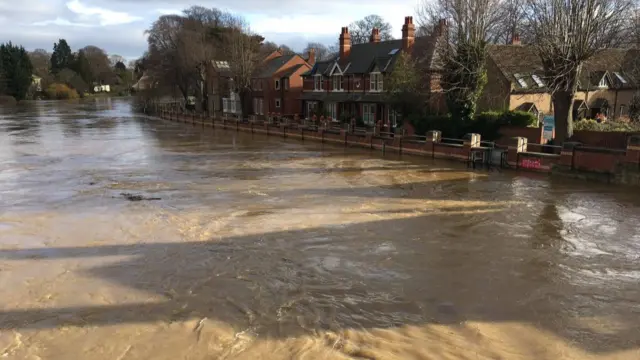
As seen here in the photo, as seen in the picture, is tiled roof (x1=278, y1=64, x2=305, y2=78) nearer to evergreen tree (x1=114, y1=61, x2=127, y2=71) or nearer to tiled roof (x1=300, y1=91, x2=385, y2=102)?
tiled roof (x1=300, y1=91, x2=385, y2=102)

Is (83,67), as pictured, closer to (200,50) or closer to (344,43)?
(200,50)

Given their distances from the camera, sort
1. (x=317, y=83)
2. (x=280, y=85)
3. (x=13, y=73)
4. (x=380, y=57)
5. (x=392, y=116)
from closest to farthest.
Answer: (x=392, y=116) < (x=380, y=57) < (x=317, y=83) < (x=280, y=85) < (x=13, y=73)

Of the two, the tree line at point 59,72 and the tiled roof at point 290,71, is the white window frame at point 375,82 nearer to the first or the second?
the tiled roof at point 290,71

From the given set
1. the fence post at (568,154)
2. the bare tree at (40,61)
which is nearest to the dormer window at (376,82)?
the fence post at (568,154)

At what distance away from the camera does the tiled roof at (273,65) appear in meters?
54.0

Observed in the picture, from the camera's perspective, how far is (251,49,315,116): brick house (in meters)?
52.1

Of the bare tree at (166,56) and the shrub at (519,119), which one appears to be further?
the bare tree at (166,56)

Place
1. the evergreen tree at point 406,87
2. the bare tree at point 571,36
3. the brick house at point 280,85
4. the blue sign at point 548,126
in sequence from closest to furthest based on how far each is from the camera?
the bare tree at point 571,36 → the blue sign at point 548,126 → the evergreen tree at point 406,87 → the brick house at point 280,85

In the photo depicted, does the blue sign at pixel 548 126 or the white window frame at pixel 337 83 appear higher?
the white window frame at pixel 337 83

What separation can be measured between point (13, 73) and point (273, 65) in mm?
82977

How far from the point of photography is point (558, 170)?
72.2 feet

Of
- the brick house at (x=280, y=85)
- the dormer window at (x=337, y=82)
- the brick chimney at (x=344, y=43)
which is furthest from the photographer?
the brick house at (x=280, y=85)

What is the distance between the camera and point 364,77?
40.9 metres

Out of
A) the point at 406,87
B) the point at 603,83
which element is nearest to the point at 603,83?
the point at 603,83
